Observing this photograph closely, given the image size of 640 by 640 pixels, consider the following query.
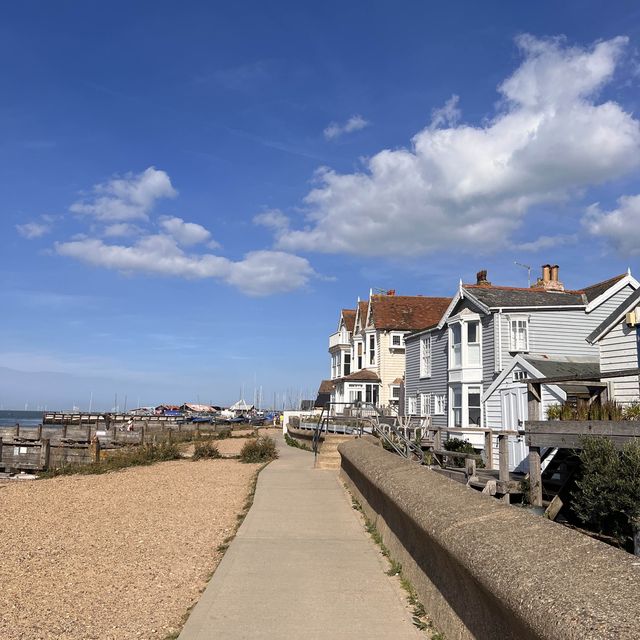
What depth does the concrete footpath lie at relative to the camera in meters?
5.28

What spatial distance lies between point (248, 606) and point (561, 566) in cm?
361

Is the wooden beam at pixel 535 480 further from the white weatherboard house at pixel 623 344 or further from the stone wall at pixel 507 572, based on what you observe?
the white weatherboard house at pixel 623 344

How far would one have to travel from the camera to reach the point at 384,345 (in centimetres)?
4212

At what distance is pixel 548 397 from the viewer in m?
15.8

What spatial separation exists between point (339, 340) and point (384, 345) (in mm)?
9631

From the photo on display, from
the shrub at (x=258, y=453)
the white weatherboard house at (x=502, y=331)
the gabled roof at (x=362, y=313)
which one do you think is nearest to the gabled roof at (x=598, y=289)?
the white weatherboard house at (x=502, y=331)

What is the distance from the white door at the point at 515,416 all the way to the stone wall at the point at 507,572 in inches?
345

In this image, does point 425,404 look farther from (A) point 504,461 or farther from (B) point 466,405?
(A) point 504,461

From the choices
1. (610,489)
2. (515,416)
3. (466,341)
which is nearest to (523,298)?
(466,341)

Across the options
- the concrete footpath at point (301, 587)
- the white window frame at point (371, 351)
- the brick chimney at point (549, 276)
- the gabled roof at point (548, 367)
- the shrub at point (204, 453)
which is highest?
the brick chimney at point (549, 276)

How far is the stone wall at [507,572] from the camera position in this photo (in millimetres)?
2643

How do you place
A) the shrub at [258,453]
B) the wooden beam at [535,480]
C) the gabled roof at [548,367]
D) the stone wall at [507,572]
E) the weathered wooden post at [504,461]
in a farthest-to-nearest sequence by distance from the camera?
the shrub at [258,453] < the gabled roof at [548,367] < the weathered wooden post at [504,461] < the wooden beam at [535,480] < the stone wall at [507,572]

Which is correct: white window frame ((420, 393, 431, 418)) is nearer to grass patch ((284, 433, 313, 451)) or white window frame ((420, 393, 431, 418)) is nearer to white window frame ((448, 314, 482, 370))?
white window frame ((448, 314, 482, 370))

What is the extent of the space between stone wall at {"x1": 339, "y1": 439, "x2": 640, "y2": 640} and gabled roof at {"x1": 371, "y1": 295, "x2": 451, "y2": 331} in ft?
116
